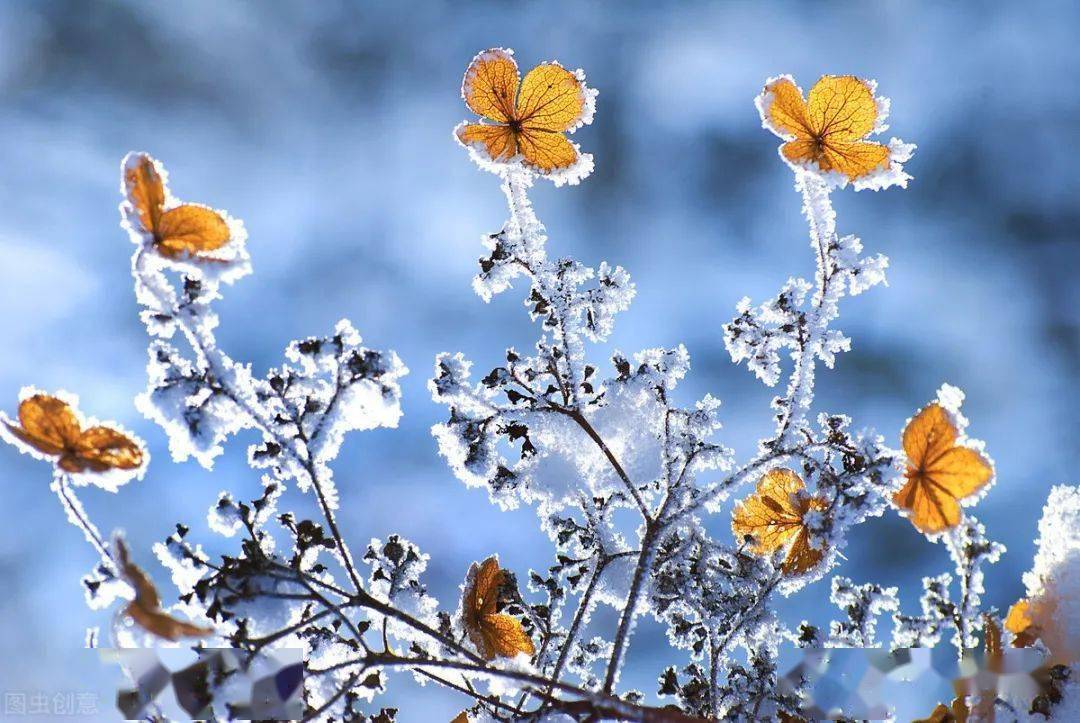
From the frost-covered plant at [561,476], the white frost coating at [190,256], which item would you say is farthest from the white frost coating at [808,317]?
the white frost coating at [190,256]

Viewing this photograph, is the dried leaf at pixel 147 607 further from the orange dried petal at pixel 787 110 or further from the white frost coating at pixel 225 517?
the orange dried petal at pixel 787 110

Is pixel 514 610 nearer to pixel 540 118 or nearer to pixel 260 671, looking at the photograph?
pixel 260 671

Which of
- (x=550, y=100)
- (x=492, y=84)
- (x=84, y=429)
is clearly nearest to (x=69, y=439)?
(x=84, y=429)

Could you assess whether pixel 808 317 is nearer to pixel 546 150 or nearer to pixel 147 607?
pixel 546 150

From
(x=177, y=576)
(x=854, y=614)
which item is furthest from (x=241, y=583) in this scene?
(x=854, y=614)

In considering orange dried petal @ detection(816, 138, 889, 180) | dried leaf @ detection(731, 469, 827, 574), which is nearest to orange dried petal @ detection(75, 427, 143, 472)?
dried leaf @ detection(731, 469, 827, 574)

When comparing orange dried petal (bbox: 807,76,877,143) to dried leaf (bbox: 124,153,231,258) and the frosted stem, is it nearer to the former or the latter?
dried leaf (bbox: 124,153,231,258)

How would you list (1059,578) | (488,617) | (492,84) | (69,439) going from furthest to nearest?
(488,617) → (492,84) → (1059,578) → (69,439)
